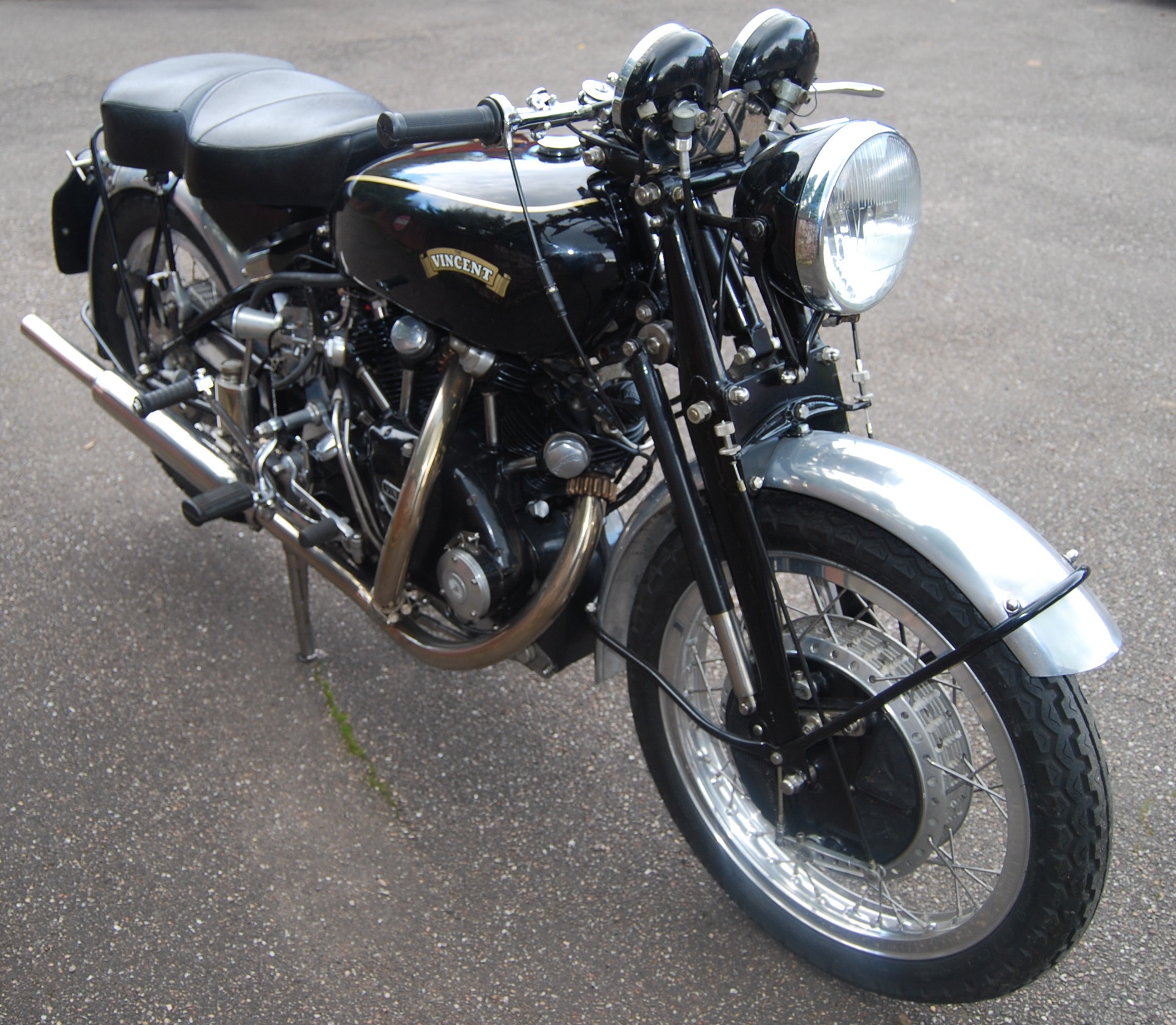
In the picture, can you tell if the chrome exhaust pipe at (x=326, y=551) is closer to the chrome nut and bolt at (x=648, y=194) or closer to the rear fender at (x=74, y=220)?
the rear fender at (x=74, y=220)

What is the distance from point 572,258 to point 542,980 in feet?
4.11

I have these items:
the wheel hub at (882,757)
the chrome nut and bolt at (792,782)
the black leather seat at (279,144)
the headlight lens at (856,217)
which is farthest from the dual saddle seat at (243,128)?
the chrome nut and bolt at (792,782)

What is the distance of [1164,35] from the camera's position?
7.36 m

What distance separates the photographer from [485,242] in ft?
5.68

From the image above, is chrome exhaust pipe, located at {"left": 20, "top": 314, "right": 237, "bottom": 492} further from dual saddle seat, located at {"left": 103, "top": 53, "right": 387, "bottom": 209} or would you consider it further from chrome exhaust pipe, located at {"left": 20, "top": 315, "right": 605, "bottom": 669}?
dual saddle seat, located at {"left": 103, "top": 53, "right": 387, "bottom": 209}

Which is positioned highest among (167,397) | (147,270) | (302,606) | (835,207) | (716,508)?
(835,207)

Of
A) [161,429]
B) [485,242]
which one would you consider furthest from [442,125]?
[161,429]

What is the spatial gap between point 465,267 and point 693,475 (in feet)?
1.62

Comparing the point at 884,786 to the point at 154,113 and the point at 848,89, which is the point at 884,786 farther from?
the point at 154,113

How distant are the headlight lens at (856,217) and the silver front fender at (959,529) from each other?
8.8 inches

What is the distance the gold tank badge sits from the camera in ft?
5.68

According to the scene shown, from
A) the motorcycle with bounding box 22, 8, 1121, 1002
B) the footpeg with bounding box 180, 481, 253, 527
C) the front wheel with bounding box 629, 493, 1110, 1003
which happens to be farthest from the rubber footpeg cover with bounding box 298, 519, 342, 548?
the front wheel with bounding box 629, 493, 1110, 1003

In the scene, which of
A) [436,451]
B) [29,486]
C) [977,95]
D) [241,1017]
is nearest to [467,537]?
[436,451]

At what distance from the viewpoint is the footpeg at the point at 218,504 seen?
2.32 meters
